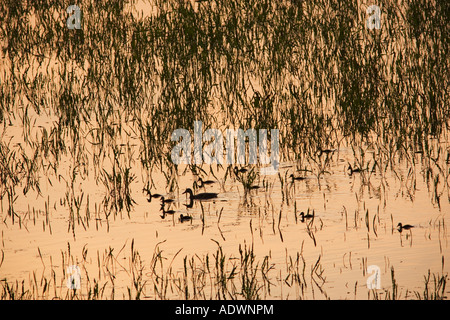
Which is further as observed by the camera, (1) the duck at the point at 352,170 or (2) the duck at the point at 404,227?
(1) the duck at the point at 352,170

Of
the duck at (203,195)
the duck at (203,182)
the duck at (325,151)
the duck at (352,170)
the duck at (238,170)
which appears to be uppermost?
the duck at (325,151)

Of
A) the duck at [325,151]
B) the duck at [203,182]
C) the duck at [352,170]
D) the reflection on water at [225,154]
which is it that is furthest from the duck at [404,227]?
the duck at [203,182]

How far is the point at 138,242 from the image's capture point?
411 centimetres

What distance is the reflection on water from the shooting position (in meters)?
3.68

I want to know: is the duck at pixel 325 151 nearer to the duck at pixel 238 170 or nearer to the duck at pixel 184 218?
the duck at pixel 238 170

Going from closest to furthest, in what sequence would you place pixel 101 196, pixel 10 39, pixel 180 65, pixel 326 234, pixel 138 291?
pixel 138 291, pixel 326 234, pixel 101 196, pixel 180 65, pixel 10 39

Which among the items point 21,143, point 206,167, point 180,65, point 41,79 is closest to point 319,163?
point 206,167

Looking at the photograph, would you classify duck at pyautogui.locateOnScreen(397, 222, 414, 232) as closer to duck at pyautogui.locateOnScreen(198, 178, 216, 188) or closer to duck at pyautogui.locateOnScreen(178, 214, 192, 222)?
duck at pyautogui.locateOnScreen(178, 214, 192, 222)

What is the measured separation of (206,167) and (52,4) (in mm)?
4990

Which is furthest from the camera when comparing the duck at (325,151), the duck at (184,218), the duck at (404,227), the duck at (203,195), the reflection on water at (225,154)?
the duck at (325,151)

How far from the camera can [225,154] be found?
216 inches

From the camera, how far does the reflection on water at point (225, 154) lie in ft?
12.1

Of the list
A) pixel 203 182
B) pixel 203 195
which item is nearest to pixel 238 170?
pixel 203 182
